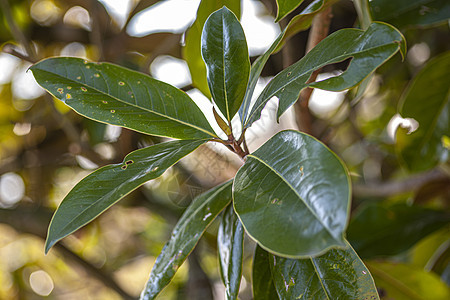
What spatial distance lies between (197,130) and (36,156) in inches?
34.3

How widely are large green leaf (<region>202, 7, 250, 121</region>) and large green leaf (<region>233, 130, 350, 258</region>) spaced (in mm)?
87

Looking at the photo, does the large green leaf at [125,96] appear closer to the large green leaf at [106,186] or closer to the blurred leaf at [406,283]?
the large green leaf at [106,186]

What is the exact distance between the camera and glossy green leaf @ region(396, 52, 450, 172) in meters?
0.72

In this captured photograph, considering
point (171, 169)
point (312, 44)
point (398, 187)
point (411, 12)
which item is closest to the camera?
point (312, 44)

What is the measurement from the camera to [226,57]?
0.40 meters

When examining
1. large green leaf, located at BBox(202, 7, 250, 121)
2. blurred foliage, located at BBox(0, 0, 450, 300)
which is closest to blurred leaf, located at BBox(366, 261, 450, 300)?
blurred foliage, located at BBox(0, 0, 450, 300)

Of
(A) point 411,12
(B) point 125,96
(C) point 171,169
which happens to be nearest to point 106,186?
(B) point 125,96

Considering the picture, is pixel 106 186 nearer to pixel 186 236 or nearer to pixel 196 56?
pixel 186 236

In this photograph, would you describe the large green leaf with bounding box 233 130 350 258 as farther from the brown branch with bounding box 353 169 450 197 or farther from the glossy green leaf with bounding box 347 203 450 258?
the brown branch with bounding box 353 169 450 197

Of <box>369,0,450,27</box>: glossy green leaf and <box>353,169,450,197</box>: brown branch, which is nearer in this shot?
<box>369,0,450,27</box>: glossy green leaf

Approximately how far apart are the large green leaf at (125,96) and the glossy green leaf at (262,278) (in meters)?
0.14

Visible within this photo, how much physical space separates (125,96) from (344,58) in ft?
0.66

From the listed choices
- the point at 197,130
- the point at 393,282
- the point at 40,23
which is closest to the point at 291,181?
the point at 197,130

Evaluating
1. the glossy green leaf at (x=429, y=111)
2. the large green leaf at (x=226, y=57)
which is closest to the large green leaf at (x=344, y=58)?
the large green leaf at (x=226, y=57)
